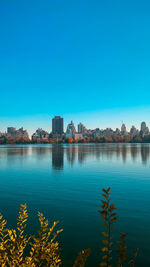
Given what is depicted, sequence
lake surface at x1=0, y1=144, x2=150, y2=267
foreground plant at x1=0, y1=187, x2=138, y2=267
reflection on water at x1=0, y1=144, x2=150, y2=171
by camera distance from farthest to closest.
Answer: reflection on water at x1=0, y1=144, x2=150, y2=171 → lake surface at x1=0, y1=144, x2=150, y2=267 → foreground plant at x1=0, y1=187, x2=138, y2=267

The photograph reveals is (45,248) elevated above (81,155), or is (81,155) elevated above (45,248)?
(45,248)

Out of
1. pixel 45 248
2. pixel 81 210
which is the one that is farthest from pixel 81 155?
pixel 45 248

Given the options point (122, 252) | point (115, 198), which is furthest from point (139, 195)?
point (122, 252)

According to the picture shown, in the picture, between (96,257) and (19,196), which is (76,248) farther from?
(19,196)

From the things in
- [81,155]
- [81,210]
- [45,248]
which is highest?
[45,248]

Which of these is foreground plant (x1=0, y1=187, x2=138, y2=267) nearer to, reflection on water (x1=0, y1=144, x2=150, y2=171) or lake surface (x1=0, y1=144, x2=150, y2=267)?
lake surface (x1=0, y1=144, x2=150, y2=267)

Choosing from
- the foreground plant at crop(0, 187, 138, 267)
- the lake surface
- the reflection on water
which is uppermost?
the foreground plant at crop(0, 187, 138, 267)

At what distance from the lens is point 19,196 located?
21.5 meters

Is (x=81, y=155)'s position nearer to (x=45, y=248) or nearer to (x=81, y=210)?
(x=81, y=210)

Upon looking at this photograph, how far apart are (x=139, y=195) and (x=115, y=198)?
308 cm

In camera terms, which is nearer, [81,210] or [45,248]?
[45,248]

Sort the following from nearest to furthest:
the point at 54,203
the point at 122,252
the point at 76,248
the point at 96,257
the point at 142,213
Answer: the point at 122,252 → the point at 96,257 → the point at 76,248 → the point at 142,213 → the point at 54,203

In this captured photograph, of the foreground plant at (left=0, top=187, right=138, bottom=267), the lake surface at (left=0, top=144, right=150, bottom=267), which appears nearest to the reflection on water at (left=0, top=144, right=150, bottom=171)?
the lake surface at (left=0, top=144, right=150, bottom=267)

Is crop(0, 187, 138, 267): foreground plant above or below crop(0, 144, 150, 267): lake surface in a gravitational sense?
above
